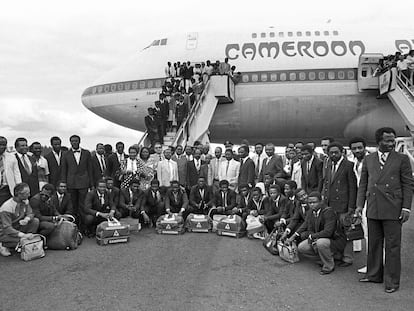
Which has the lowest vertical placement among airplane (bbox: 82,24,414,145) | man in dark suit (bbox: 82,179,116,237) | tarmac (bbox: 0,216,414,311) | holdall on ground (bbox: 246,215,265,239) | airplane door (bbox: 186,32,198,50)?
tarmac (bbox: 0,216,414,311)

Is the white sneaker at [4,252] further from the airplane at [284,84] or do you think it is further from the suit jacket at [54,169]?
the airplane at [284,84]

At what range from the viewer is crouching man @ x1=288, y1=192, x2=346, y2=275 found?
505cm

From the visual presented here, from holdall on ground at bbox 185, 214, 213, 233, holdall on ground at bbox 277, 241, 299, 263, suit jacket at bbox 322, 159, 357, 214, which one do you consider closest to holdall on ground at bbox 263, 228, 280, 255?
holdall on ground at bbox 277, 241, 299, 263

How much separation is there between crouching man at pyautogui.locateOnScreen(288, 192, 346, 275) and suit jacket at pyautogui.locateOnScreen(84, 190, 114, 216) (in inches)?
132

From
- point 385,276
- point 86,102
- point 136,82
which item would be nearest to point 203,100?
point 136,82

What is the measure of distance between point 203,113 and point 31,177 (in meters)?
7.04

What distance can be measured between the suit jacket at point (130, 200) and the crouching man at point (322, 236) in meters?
3.17

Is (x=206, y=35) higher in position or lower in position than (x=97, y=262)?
higher

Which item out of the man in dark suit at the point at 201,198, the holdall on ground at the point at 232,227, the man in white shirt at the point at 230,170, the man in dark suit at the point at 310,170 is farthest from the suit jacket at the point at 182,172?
the man in dark suit at the point at 310,170

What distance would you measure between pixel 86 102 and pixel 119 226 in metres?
10.5

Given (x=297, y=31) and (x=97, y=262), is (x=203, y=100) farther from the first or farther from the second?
(x=97, y=262)

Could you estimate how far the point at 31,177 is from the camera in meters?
6.36

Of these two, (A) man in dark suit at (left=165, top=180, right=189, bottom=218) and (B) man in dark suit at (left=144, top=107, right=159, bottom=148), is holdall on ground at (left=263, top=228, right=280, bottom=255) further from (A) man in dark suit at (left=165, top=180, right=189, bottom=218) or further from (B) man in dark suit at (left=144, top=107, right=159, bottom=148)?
(B) man in dark suit at (left=144, top=107, right=159, bottom=148)

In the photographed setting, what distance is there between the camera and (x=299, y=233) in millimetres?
5531
